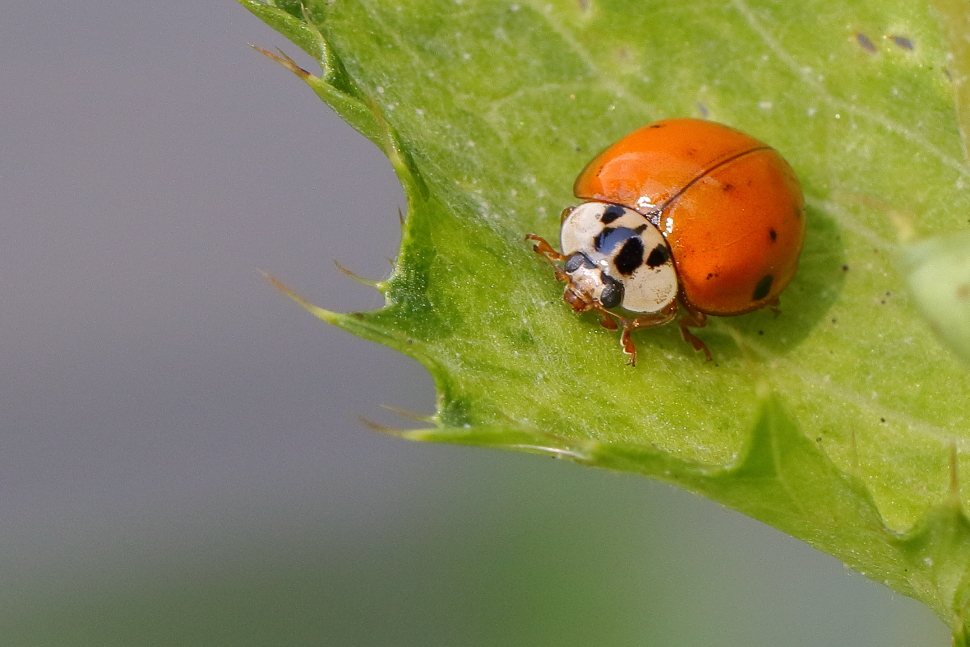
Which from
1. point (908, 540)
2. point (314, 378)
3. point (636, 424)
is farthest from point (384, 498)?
point (908, 540)

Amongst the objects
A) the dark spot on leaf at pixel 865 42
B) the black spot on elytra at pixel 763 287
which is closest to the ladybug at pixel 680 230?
the black spot on elytra at pixel 763 287

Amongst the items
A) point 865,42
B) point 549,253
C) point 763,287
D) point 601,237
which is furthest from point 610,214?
point 865,42

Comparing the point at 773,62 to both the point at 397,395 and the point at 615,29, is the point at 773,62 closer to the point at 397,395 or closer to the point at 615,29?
the point at 615,29

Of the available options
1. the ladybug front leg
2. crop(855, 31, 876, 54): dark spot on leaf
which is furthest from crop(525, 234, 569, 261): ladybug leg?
crop(855, 31, 876, 54): dark spot on leaf

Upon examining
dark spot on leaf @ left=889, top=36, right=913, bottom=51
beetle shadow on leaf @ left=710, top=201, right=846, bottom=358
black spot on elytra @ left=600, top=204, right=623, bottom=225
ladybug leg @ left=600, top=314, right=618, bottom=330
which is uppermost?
dark spot on leaf @ left=889, top=36, right=913, bottom=51

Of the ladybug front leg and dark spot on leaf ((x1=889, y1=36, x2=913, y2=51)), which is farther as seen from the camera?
the ladybug front leg

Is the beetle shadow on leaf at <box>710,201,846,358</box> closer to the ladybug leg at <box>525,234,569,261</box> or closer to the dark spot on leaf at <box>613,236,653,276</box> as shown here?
the dark spot on leaf at <box>613,236,653,276</box>

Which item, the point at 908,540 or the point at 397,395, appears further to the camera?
the point at 397,395
